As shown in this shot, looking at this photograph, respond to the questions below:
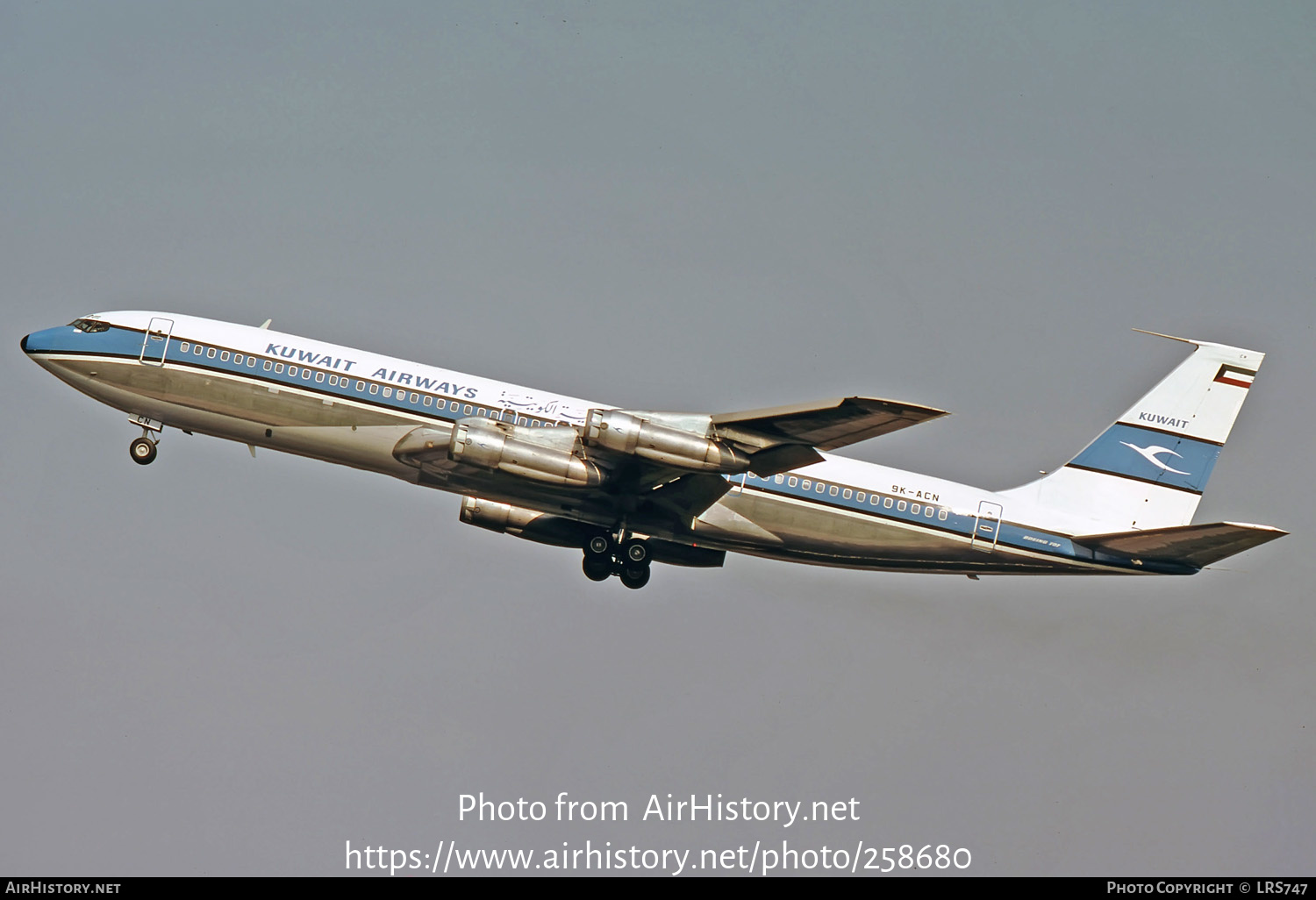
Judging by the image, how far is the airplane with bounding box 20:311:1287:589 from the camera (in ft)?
120

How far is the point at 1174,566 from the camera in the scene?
3772 centimetres

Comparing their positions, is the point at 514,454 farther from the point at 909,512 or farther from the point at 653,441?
the point at 909,512

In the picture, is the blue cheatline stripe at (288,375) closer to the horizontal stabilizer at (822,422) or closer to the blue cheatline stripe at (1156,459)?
the horizontal stabilizer at (822,422)

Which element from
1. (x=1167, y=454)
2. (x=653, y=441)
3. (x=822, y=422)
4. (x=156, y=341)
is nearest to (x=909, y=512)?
(x=822, y=422)

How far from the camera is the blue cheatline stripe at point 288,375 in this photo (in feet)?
124

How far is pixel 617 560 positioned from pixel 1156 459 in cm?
1543

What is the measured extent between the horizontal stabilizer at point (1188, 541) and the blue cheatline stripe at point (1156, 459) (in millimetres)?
3361

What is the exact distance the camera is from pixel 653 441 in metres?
34.8

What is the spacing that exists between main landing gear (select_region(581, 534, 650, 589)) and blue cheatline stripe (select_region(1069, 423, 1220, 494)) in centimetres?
1239

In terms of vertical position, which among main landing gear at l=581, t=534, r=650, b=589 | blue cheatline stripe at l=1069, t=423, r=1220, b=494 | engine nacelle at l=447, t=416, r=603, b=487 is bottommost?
main landing gear at l=581, t=534, r=650, b=589

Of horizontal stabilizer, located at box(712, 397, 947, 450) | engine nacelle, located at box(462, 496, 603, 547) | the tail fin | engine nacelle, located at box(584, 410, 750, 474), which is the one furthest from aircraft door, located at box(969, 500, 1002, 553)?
engine nacelle, located at box(462, 496, 603, 547)

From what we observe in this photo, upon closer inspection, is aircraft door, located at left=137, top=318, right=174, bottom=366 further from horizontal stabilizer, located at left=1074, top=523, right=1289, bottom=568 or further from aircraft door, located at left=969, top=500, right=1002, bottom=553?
horizontal stabilizer, located at left=1074, top=523, right=1289, bottom=568
